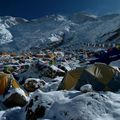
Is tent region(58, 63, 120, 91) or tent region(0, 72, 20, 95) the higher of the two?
tent region(58, 63, 120, 91)

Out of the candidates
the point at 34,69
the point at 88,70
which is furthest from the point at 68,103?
the point at 34,69

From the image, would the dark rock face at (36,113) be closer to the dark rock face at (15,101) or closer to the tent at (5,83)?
the dark rock face at (15,101)

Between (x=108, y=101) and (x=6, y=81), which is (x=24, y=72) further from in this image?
(x=108, y=101)

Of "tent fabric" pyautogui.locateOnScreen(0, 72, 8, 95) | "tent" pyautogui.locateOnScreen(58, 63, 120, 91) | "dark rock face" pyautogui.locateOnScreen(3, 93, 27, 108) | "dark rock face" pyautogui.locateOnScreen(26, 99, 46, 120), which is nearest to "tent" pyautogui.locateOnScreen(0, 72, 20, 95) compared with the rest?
"tent fabric" pyautogui.locateOnScreen(0, 72, 8, 95)

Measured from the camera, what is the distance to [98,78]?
51.1ft

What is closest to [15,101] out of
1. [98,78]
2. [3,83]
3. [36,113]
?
[3,83]

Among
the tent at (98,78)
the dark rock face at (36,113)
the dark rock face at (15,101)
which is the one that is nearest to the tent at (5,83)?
the dark rock face at (15,101)

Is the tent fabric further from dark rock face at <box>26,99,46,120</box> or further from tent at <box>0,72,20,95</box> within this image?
dark rock face at <box>26,99,46,120</box>

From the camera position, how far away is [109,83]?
1505 cm

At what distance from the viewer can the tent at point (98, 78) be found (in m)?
15.1

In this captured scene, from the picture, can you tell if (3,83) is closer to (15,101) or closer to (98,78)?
(15,101)

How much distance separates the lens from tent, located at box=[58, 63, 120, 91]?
1509 cm

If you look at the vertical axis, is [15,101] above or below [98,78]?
below

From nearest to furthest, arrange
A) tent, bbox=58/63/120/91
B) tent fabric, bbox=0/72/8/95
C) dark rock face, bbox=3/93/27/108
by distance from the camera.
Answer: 1. tent, bbox=58/63/120/91
2. dark rock face, bbox=3/93/27/108
3. tent fabric, bbox=0/72/8/95
